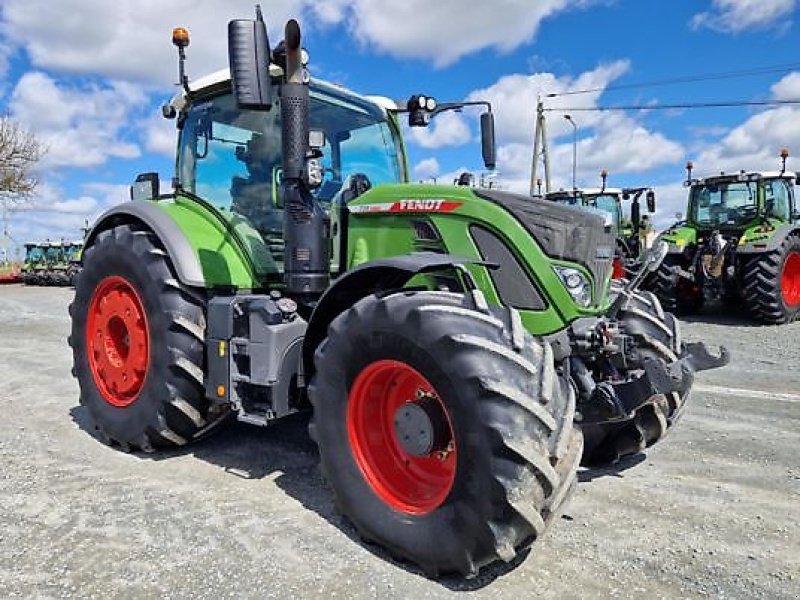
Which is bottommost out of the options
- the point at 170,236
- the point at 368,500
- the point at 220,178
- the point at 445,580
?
the point at 445,580

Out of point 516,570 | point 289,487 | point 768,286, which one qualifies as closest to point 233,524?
point 289,487

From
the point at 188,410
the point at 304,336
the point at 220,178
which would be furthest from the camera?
the point at 220,178

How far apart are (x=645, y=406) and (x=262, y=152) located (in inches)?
109

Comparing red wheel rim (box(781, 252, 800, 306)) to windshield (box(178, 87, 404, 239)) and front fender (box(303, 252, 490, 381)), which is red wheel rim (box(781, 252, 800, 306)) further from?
front fender (box(303, 252, 490, 381))

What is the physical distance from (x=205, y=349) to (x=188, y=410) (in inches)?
14.9

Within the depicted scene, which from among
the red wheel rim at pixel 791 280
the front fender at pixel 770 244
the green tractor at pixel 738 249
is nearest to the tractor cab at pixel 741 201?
the green tractor at pixel 738 249

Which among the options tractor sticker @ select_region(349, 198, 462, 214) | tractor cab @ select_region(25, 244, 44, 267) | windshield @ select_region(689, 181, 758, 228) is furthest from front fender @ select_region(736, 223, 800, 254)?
tractor cab @ select_region(25, 244, 44, 267)

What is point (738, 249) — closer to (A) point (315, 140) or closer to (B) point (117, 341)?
(A) point (315, 140)

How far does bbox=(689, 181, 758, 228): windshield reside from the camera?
39.6 feet

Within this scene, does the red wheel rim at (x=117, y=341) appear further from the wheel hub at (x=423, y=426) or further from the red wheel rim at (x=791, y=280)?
the red wheel rim at (x=791, y=280)

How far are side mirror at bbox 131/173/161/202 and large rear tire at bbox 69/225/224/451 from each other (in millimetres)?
553

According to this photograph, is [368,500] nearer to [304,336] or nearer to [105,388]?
[304,336]

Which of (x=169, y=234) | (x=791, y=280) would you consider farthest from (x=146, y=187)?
(x=791, y=280)

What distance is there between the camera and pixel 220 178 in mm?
4586
